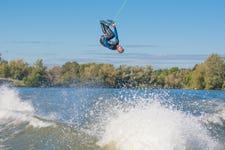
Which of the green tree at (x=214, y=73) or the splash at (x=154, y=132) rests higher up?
the splash at (x=154, y=132)

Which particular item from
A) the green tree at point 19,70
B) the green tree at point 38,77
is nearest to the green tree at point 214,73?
the green tree at point 38,77

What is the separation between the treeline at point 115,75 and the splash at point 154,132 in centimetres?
7150

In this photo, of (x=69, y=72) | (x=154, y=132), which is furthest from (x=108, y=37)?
(x=69, y=72)

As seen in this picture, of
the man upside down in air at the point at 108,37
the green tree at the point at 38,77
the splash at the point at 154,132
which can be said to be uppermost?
the man upside down in air at the point at 108,37

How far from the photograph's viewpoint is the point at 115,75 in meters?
105

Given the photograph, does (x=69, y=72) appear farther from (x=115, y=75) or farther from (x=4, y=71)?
(x=115, y=75)

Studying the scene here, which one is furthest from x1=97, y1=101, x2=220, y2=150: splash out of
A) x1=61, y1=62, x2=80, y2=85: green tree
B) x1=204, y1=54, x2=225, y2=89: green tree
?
x1=61, y1=62, x2=80, y2=85: green tree

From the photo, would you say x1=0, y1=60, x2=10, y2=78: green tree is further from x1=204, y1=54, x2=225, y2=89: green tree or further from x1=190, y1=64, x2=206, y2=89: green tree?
x1=204, y1=54, x2=225, y2=89: green tree

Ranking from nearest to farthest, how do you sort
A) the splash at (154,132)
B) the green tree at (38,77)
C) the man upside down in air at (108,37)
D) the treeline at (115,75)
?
1. the splash at (154,132)
2. the man upside down in air at (108,37)
3. the treeline at (115,75)
4. the green tree at (38,77)

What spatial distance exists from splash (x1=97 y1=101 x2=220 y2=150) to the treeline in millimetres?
71498

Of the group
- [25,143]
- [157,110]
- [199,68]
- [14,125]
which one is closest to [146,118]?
[157,110]

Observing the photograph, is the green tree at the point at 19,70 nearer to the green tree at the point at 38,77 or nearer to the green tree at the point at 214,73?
the green tree at the point at 38,77

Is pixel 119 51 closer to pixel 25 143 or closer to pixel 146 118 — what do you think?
pixel 146 118

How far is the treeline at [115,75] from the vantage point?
344 ft
